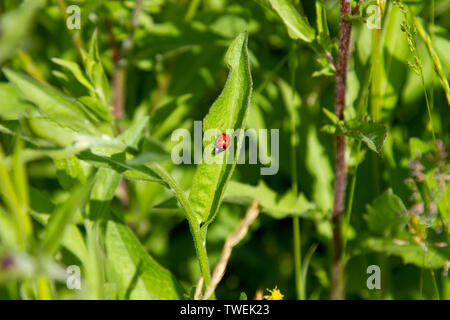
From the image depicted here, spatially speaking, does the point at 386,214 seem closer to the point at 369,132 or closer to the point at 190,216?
the point at 369,132

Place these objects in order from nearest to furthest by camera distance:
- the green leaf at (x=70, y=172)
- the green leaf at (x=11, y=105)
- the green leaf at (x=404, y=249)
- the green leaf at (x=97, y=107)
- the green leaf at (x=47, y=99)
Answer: the green leaf at (x=11, y=105), the green leaf at (x=47, y=99), the green leaf at (x=70, y=172), the green leaf at (x=97, y=107), the green leaf at (x=404, y=249)

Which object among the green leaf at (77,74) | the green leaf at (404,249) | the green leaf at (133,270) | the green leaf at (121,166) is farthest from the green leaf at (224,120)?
the green leaf at (404,249)

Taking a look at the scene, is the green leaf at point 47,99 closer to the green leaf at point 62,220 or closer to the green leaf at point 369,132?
the green leaf at point 62,220

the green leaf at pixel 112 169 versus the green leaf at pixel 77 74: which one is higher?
the green leaf at pixel 77 74

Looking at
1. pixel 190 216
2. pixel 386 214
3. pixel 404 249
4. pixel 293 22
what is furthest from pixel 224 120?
pixel 404 249
